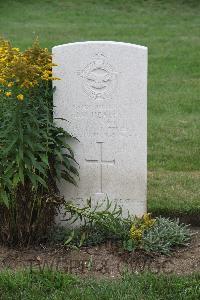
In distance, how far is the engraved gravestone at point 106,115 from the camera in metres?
5.37

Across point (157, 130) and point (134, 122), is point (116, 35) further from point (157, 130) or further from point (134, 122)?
point (134, 122)

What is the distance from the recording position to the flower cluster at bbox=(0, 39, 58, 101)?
4.90 m

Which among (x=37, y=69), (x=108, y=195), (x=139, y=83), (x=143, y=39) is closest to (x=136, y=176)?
(x=108, y=195)

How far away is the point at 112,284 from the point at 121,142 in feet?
4.27

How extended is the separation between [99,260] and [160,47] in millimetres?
10028

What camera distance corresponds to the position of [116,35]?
1584cm

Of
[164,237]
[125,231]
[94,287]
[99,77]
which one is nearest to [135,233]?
[125,231]

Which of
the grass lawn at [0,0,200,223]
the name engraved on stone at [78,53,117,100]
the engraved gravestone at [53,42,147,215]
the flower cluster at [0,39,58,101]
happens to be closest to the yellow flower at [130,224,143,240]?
the engraved gravestone at [53,42,147,215]

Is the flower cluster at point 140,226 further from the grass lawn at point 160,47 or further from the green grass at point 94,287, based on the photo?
the grass lawn at point 160,47

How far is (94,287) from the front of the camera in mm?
4496

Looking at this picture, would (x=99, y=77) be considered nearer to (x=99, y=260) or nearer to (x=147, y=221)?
(x=147, y=221)

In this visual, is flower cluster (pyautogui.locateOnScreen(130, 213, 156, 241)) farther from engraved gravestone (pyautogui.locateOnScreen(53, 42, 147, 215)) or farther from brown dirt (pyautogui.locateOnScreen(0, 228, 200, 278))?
engraved gravestone (pyautogui.locateOnScreen(53, 42, 147, 215))

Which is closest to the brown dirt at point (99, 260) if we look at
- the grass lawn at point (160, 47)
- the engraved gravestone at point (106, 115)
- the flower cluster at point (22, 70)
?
the engraved gravestone at point (106, 115)

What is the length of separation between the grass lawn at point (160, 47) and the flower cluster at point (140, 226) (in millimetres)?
672
